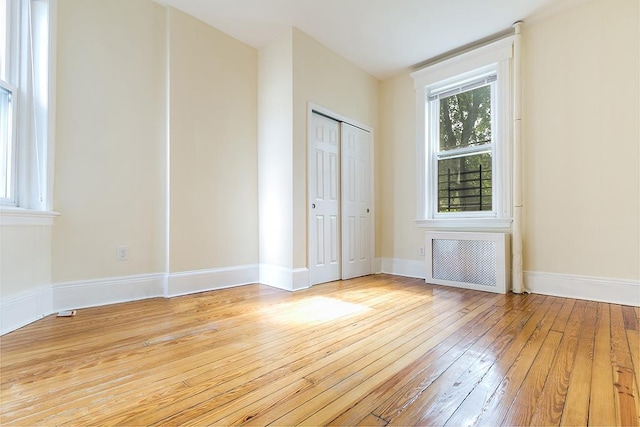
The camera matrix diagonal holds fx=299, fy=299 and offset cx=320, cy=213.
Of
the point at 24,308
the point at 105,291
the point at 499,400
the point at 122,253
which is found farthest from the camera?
the point at 122,253

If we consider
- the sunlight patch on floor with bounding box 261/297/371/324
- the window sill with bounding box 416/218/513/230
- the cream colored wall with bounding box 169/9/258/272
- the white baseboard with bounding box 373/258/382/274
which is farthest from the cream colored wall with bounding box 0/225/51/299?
the window sill with bounding box 416/218/513/230

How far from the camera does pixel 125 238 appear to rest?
265 cm

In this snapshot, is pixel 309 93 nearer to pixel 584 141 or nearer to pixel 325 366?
pixel 584 141

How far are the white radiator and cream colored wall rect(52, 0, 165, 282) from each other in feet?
9.74

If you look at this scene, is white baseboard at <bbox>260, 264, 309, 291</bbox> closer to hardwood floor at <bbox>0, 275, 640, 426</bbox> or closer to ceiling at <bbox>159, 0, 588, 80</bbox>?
hardwood floor at <bbox>0, 275, 640, 426</bbox>

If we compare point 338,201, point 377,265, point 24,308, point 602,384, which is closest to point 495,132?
point 338,201

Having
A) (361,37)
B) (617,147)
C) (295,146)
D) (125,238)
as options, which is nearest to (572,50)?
(617,147)

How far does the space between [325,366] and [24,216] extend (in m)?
2.22

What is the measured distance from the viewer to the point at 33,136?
220 centimetres

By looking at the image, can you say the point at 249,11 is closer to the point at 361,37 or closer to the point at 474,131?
the point at 361,37

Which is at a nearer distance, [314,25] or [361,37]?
[314,25]

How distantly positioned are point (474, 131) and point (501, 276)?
1.68m

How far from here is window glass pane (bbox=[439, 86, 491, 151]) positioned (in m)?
3.45

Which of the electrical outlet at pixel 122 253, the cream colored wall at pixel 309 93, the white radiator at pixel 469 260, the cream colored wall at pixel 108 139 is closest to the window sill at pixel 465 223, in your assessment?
the white radiator at pixel 469 260
